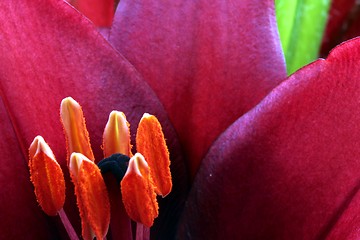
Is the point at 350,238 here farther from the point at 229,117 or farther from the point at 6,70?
the point at 6,70

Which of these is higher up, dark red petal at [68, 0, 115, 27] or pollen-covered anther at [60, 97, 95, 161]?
dark red petal at [68, 0, 115, 27]

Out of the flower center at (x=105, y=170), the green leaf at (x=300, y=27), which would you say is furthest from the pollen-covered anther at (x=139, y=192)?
the green leaf at (x=300, y=27)

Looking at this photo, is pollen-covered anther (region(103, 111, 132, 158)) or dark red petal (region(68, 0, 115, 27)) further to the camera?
dark red petal (region(68, 0, 115, 27))

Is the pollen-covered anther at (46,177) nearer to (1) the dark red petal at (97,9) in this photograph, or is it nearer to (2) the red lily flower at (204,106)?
(2) the red lily flower at (204,106)

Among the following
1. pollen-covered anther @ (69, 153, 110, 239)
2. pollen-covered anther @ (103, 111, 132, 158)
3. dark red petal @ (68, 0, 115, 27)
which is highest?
dark red petal @ (68, 0, 115, 27)

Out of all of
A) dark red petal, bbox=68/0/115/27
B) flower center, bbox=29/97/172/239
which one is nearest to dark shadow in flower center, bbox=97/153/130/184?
flower center, bbox=29/97/172/239

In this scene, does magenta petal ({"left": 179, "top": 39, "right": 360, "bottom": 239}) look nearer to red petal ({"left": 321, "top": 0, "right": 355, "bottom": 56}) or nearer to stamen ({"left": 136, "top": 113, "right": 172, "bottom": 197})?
stamen ({"left": 136, "top": 113, "right": 172, "bottom": 197})
